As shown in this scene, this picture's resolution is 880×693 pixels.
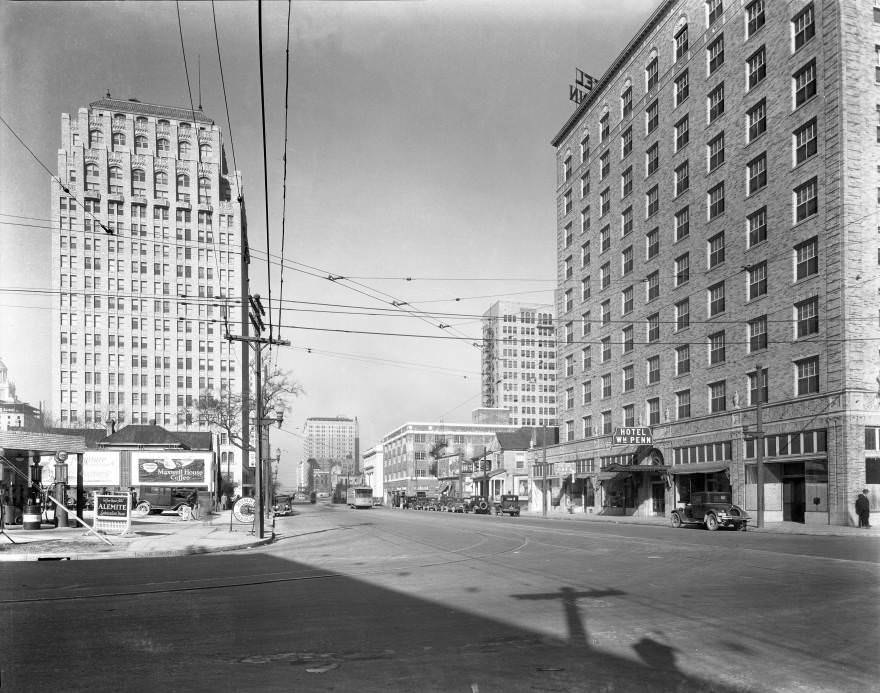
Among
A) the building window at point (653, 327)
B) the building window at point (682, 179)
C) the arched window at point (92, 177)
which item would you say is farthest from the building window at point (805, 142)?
the arched window at point (92, 177)

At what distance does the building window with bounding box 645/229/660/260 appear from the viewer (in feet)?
177

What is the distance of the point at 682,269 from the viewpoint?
165 ft

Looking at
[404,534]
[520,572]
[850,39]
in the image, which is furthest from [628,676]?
[850,39]

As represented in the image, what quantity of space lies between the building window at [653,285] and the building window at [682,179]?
589cm

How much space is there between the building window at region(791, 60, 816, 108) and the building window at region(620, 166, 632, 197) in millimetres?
19256

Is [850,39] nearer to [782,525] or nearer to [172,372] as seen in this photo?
[782,525]

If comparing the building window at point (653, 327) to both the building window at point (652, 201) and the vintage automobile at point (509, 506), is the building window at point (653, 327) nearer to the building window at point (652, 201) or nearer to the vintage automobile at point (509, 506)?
the building window at point (652, 201)

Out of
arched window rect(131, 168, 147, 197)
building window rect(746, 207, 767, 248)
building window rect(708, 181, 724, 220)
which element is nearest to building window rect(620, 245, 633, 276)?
building window rect(708, 181, 724, 220)

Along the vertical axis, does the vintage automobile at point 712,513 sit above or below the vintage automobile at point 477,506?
above

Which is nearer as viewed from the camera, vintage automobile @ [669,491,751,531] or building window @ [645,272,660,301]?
vintage automobile @ [669,491,751,531]

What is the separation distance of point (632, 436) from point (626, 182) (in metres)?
20.3

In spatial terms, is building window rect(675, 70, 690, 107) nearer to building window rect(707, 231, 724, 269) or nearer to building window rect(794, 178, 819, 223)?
building window rect(707, 231, 724, 269)

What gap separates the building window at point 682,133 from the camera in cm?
5022

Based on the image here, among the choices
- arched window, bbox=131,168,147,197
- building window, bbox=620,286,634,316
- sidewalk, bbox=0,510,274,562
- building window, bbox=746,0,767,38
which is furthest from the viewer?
arched window, bbox=131,168,147,197
